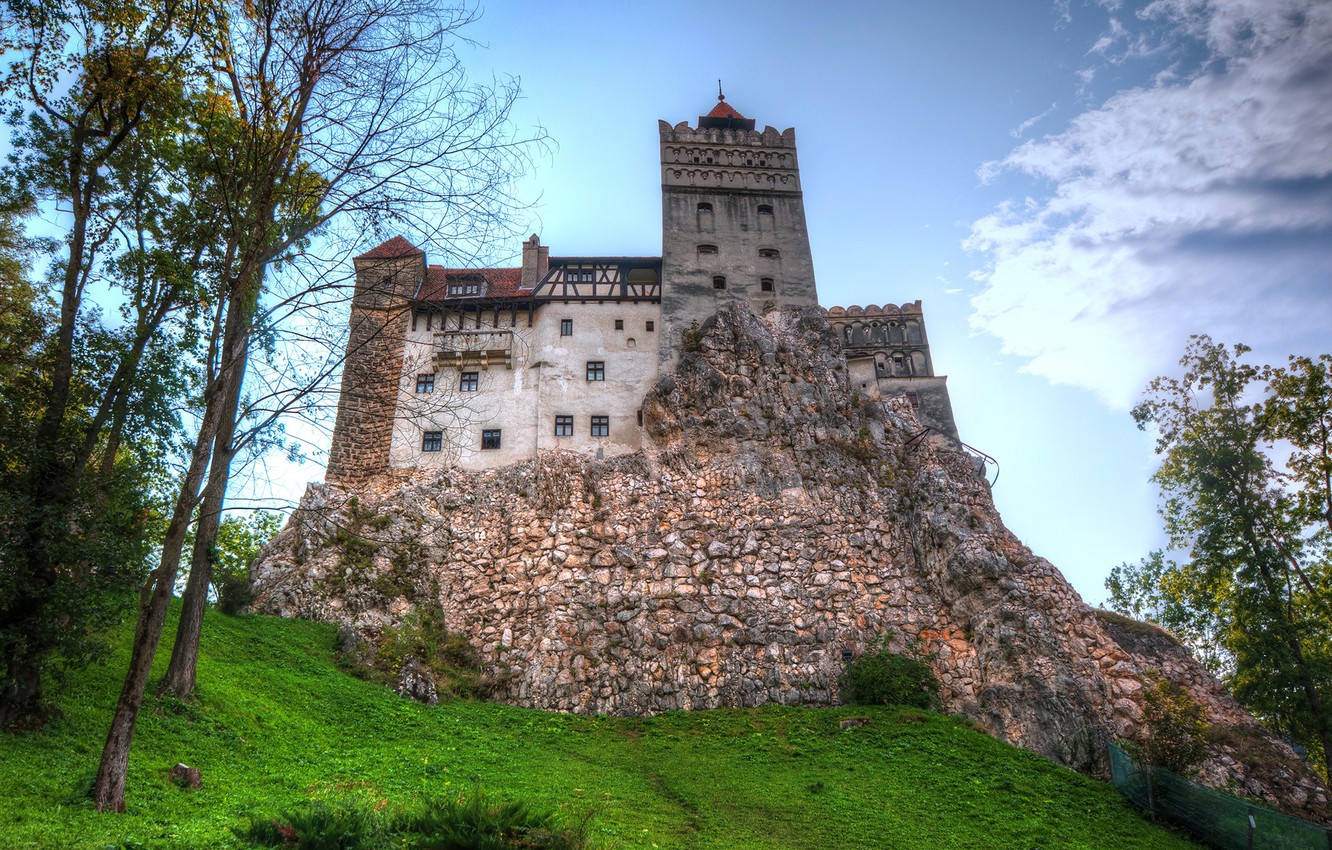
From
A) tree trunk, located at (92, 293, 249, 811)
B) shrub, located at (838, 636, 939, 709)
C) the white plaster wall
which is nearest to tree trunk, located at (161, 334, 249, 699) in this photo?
tree trunk, located at (92, 293, 249, 811)

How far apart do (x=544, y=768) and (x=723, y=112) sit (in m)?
34.9

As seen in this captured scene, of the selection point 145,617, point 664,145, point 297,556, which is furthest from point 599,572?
point 664,145

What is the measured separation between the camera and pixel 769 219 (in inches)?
1420

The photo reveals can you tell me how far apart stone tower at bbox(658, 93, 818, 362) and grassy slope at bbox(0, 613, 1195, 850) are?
16.8 m

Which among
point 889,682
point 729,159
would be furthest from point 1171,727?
point 729,159

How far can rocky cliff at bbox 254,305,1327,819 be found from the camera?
880 inches

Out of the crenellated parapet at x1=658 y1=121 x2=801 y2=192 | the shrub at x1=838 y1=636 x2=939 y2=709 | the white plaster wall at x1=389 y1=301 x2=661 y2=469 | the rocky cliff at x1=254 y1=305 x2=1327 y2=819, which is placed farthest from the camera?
the crenellated parapet at x1=658 y1=121 x2=801 y2=192

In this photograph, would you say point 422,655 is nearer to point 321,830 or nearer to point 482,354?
point 482,354

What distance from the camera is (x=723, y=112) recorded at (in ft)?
136

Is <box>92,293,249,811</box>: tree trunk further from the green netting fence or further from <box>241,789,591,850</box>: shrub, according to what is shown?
the green netting fence

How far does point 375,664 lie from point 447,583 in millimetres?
4204

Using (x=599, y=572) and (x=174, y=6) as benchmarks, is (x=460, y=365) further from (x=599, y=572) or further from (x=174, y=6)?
(x=174, y=6)

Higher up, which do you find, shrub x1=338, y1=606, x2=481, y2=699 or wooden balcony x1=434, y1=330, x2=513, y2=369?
wooden balcony x1=434, y1=330, x2=513, y2=369

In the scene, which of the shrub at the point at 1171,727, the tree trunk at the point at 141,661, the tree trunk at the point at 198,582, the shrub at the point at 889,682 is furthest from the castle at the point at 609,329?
the tree trunk at the point at 141,661
